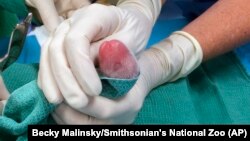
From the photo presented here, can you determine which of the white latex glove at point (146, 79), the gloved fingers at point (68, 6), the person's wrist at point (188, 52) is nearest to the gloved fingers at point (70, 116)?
the white latex glove at point (146, 79)

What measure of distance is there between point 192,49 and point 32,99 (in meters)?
0.45

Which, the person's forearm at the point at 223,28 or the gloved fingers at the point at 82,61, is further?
the person's forearm at the point at 223,28

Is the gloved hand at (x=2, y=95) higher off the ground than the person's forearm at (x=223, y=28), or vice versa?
the gloved hand at (x=2, y=95)

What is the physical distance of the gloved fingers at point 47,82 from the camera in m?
0.60

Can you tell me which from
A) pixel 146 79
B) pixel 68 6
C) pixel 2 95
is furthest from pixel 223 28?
pixel 2 95

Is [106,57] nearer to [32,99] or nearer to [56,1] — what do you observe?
[32,99]

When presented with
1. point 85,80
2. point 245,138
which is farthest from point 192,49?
point 85,80

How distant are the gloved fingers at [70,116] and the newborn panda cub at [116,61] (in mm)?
98

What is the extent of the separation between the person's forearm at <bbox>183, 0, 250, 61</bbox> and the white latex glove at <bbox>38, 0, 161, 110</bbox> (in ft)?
0.80

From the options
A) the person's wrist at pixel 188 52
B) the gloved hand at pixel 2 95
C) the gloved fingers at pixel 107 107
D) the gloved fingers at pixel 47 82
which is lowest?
the person's wrist at pixel 188 52

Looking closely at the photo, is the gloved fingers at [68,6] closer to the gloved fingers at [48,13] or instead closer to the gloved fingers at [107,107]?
the gloved fingers at [48,13]

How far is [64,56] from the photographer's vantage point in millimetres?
612

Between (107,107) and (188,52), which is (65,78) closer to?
(107,107)

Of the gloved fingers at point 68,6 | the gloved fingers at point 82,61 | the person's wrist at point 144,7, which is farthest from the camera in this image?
the gloved fingers at point 68,6
